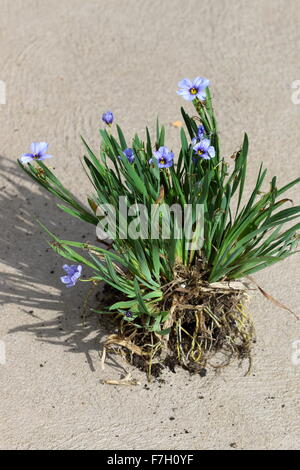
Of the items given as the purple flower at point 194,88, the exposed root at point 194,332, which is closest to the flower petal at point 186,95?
the purple flower at point 194,88

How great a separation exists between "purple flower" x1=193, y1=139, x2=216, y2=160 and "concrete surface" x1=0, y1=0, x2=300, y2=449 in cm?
96

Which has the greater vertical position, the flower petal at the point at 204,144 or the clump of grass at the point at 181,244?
the flower petal at the point at 204,144

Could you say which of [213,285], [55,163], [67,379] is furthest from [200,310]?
[55,163]

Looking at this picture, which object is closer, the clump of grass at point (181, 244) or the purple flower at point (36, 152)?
the purple flower at point (36, 152)

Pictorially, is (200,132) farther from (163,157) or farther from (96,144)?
(96,144)

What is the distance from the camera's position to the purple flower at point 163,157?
2.28 m

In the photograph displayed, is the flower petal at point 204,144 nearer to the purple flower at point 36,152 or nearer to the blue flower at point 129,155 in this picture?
the blue flower at point 129,155

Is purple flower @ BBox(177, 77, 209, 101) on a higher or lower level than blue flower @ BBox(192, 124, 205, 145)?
higher

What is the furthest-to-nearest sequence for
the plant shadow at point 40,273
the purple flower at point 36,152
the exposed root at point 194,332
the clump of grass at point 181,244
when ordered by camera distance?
1. the plant shadow at point 40,273
2. the exposed root at point 194,332
3. the clump of grass at point 181,244
4. the purple flower at point 36,152

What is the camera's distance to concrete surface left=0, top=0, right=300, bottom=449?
2.64 m

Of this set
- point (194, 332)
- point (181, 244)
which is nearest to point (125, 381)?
point (194, 332)

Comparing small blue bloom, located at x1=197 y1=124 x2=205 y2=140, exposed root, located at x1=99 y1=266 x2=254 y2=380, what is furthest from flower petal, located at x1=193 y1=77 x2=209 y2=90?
exposed root, located at x1=99 y1=266 x2=254 y2=380

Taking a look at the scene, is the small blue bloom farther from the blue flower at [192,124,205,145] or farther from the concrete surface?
the concrete surface

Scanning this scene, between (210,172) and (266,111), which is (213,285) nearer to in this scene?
(210,172)
